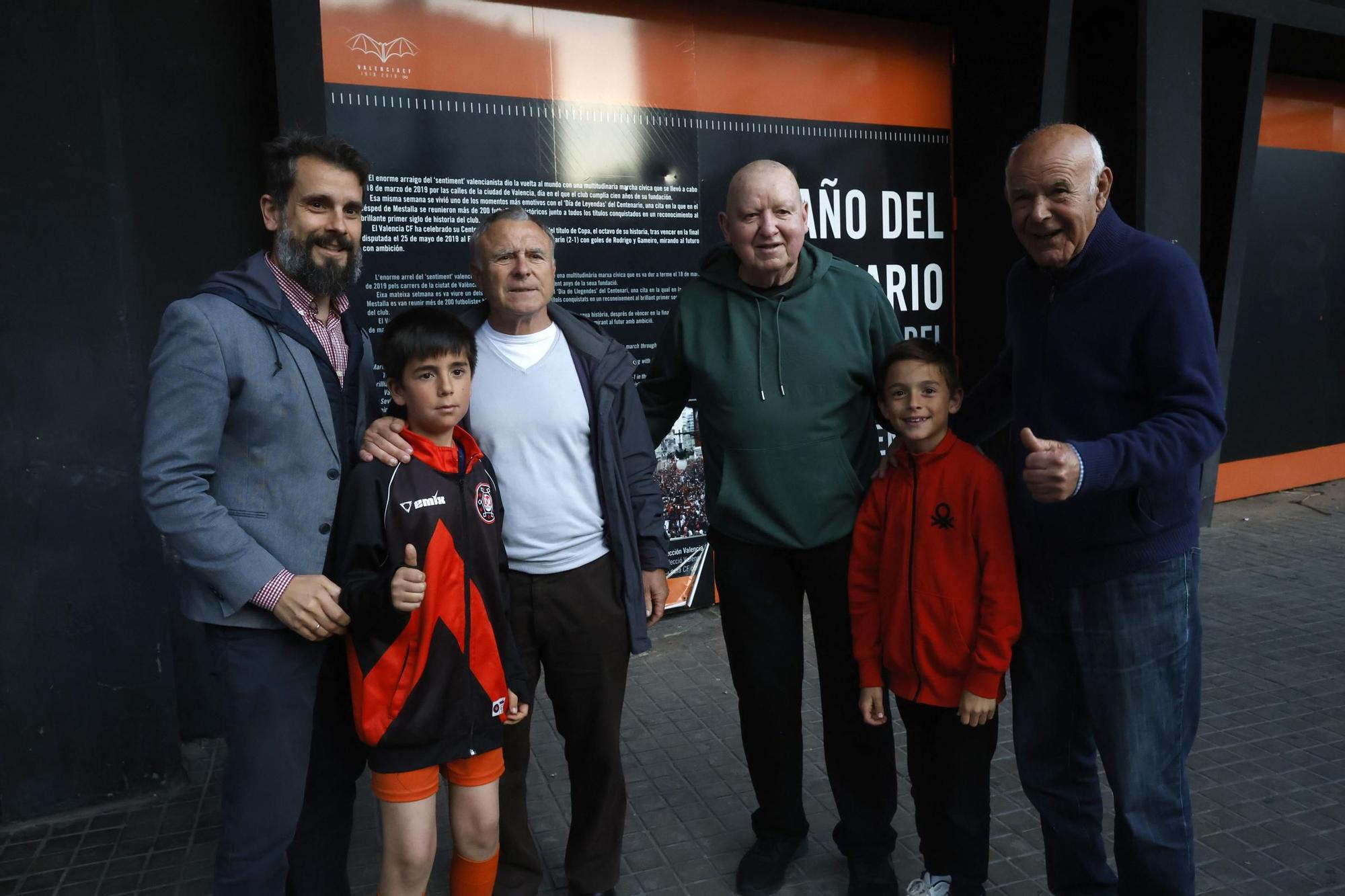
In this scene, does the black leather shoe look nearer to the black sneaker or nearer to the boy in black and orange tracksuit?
the black sneaker

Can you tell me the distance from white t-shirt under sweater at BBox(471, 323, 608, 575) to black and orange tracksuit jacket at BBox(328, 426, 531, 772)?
0.21 m

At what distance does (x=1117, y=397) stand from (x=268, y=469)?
198 centimetres

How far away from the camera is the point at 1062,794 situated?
8.43 ft

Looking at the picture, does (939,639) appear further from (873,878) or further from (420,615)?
(420,615)

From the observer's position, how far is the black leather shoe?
2.90 meters

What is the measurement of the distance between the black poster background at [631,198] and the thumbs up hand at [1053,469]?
3.26 metres

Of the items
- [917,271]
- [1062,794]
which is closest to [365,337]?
[1062,794]

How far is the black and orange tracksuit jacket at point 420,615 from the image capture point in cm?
224

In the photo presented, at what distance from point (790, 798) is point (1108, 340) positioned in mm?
1679

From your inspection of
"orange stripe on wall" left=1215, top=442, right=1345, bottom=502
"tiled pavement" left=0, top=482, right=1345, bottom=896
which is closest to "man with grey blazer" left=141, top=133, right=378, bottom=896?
"tiled pavement" left=0, top=482, right=1345, bottom=896

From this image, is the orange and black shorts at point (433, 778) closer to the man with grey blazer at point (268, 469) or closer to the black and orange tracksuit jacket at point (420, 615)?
the black and orange tracksuit jacket at point (420, 615)

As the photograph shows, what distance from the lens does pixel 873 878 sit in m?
2.83

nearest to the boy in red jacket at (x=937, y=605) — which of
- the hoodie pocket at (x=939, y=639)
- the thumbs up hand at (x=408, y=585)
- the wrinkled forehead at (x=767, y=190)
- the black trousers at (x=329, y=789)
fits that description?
the hoodie pocket at (x=939, y=639)

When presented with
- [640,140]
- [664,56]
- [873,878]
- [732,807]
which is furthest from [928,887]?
[664,56]
